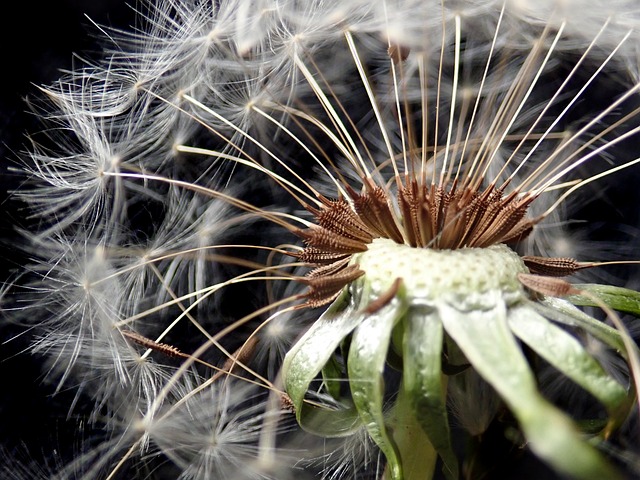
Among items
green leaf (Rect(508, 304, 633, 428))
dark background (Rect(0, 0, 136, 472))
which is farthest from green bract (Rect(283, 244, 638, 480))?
dark background (Rect(0, 0, 136, 472))

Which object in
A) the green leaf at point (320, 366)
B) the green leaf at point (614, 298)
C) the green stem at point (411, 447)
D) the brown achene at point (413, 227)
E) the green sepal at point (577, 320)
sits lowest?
the green stem at point (411, 447)

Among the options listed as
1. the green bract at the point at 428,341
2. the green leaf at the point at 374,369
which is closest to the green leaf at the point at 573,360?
the green bract at the point at 428,341

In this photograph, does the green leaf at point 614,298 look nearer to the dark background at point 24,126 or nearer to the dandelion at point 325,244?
the dandelion at point 325,244

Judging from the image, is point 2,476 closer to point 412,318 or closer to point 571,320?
point 412,318

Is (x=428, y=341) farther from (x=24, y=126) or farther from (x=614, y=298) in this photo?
(x=24, y=126)

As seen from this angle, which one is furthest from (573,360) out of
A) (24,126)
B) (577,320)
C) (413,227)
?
(24,126)

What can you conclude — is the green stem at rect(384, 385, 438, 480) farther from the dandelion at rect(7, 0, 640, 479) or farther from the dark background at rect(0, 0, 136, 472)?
the dark background at rect(0, 0, 136, 472)
